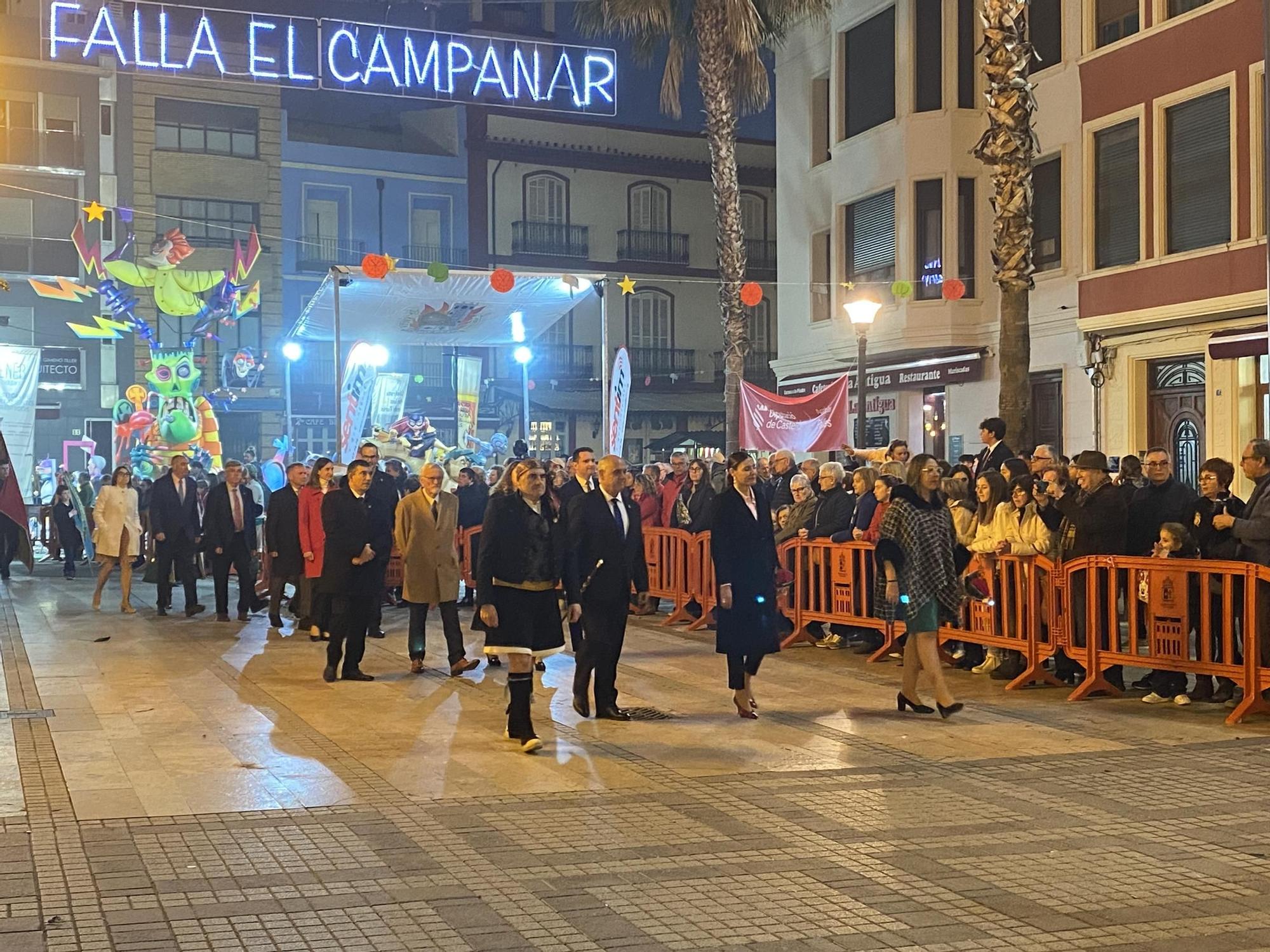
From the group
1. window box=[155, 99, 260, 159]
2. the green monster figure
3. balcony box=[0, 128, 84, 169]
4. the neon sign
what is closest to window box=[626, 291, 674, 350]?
window box=[155, 99, 260, 159]

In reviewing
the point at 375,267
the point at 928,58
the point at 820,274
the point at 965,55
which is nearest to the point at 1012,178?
the point at 965,55

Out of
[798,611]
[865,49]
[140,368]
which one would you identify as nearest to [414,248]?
[140,368]

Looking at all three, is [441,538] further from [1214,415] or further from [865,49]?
[865,49]

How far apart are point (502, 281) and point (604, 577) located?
12.6m

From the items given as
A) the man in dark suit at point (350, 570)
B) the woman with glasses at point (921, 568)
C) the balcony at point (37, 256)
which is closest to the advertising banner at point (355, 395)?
the man in dark suit at point (350, 570)

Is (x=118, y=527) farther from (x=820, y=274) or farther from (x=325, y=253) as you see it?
(x=325, y=253)

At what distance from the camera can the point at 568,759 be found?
913 cm

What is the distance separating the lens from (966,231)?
24969 millimetres

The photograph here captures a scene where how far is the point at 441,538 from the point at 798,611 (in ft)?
12.1

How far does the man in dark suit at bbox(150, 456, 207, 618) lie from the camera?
17.8 m

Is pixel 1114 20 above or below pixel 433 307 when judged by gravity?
→ above

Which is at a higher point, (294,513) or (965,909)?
(294,513)

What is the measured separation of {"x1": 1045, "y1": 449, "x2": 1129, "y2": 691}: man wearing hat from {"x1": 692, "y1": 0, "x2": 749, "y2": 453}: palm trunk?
42.3 feet

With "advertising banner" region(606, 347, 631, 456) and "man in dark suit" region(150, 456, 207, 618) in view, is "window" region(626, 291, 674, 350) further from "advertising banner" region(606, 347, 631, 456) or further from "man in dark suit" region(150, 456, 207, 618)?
"man in dark suit" region(150, 456, 207, 618)
